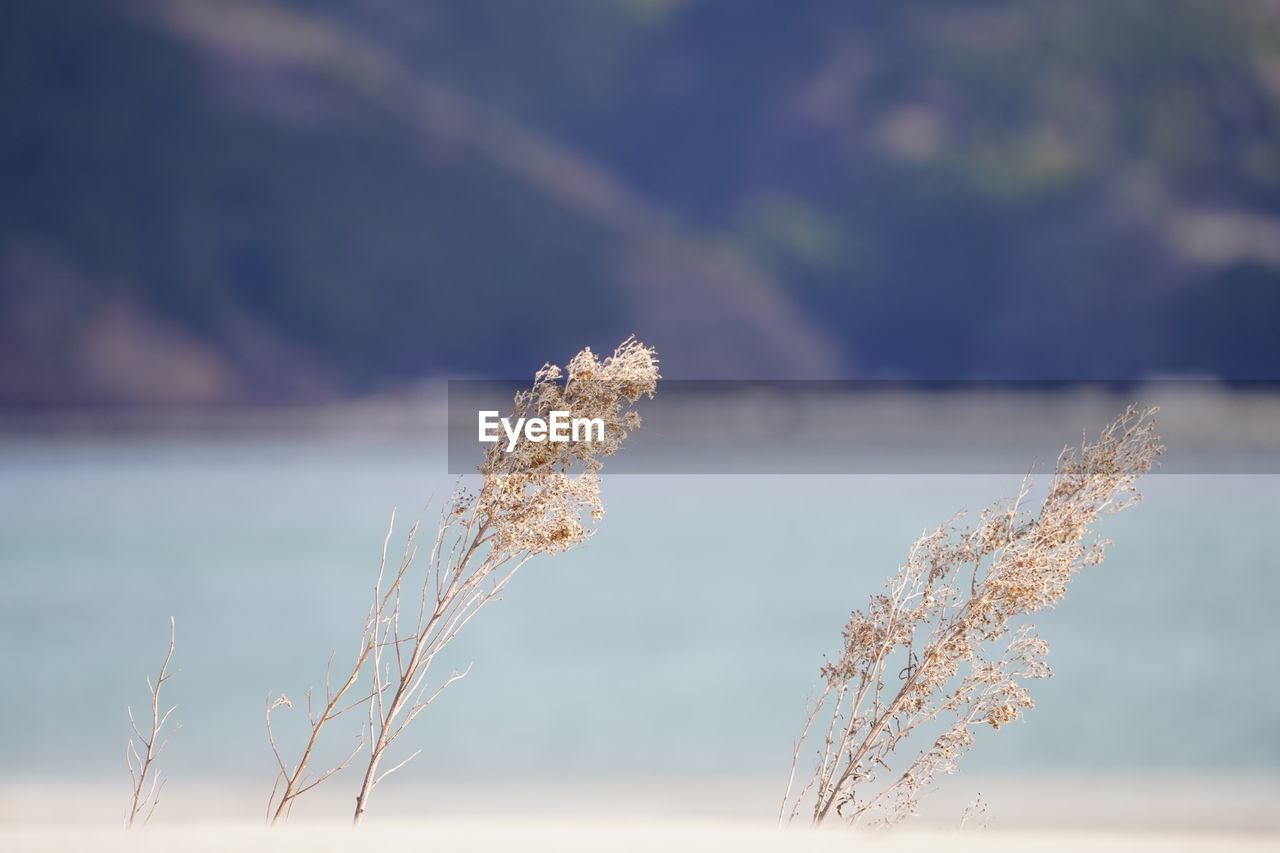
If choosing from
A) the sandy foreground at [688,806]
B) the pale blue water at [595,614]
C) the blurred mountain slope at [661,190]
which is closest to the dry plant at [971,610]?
the sandy foreground at [688,806]

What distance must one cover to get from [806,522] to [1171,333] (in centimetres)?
119

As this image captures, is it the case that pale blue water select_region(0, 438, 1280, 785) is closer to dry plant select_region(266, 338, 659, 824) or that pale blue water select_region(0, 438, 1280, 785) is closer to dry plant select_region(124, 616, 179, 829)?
dry plant select_region(124, 616, 179, 829)

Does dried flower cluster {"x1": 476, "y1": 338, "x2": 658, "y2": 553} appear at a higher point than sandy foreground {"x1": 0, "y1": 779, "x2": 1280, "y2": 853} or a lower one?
higher

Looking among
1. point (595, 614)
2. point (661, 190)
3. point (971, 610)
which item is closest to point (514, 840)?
point (971, 610)

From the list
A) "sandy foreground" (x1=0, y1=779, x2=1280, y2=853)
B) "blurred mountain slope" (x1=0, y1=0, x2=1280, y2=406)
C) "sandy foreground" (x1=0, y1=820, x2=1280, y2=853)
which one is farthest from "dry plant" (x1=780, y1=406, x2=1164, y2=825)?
"blurred mountain slope" (x1=0, y1=0, x2=1280, y2=406)

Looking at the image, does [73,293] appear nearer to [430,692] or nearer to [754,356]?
[430,692]

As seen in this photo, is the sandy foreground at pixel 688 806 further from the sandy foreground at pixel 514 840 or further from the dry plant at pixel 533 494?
the sandy foreground at pixel 514 840

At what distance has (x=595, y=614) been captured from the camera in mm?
3287

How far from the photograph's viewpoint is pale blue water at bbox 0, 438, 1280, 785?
10.0 ft

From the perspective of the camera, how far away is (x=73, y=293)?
3408 millimetres

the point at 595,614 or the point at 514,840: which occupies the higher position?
the point at 595,614

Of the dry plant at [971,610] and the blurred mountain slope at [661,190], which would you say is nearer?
the dry plant at [971,610]

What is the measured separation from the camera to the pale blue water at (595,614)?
10.0ft

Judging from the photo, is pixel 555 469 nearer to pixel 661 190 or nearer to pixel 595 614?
pixel 595 614
